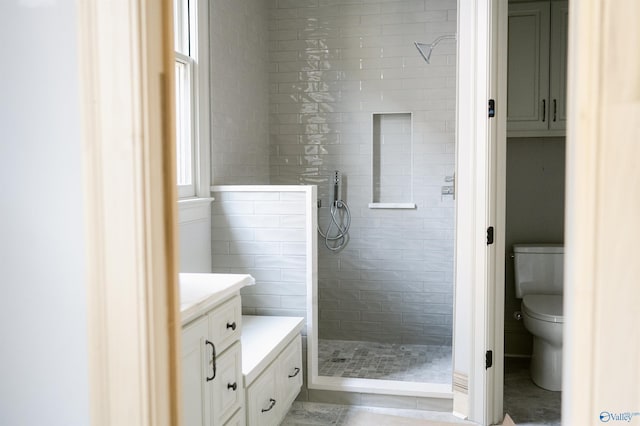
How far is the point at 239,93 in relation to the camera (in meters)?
4.16

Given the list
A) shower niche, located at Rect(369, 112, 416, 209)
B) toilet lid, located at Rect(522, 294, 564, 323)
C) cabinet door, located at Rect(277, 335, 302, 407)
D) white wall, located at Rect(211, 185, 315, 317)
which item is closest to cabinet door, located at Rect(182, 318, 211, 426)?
cabinet door, located at Rect(277, 335, 302, 407)

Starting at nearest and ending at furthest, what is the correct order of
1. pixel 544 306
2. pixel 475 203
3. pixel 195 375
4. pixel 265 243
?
pixel 195 375
pixel 475 203
pixel 265 243
pixel 544 306

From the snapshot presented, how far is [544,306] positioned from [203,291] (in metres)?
2.57

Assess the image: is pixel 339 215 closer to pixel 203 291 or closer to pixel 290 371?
pixel 290 371

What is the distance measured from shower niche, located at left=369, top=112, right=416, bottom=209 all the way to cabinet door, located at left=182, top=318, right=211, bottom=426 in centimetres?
282

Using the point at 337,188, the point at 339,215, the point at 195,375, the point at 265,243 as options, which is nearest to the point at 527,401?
the point at 265,243

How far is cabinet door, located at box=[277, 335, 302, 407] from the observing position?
10.4 feet

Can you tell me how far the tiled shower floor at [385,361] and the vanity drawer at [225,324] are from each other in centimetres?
175

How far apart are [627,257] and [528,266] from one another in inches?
133

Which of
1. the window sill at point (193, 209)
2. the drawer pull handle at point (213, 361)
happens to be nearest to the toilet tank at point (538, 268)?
the window sill at point (193, 209)

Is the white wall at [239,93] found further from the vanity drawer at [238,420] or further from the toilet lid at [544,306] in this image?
the toilet lid at [544,306]

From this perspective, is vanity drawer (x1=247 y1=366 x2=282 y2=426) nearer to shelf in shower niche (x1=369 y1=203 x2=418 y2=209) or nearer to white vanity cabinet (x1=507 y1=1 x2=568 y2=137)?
shelf in shower niche (x1=369 y1=203 x2=418 y2=209)

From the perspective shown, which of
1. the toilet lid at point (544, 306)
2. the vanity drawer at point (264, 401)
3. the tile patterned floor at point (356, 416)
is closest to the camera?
the vanity drawer at point (264, 401)

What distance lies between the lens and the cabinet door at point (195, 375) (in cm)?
190
